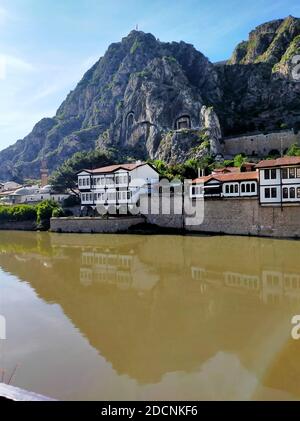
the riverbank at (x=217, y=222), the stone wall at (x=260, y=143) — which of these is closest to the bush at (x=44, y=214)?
the riverbank at (x=217, y=222)

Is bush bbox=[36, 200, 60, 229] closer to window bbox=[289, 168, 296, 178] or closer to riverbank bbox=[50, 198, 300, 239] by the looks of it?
riverbank bbox=[50, 198, 300, 239]

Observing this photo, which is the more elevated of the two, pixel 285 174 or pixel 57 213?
pixel 285 174

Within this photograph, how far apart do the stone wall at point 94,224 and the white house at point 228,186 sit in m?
7.20

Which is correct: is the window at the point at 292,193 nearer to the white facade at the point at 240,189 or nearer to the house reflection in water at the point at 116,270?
the white facade at the point at 240,189

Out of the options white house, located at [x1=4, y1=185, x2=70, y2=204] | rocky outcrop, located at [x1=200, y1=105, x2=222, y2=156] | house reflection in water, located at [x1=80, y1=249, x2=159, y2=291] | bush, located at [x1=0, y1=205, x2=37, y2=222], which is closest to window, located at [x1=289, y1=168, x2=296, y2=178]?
house reflection in water, located at [x1=80, y1=249, x2=159, y2=291]

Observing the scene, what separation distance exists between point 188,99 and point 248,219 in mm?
45759

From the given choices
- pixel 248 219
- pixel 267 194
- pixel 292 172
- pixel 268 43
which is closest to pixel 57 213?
pixel 248 219

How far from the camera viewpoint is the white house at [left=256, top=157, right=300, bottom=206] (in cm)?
3139

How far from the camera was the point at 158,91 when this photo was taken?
77.1 meters

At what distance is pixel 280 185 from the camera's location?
105 ft

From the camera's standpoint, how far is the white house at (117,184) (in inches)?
1693

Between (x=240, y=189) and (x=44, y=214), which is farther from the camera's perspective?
(x=44, y=214)

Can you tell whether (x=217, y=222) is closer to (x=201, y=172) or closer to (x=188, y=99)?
(x=201, y=172)
